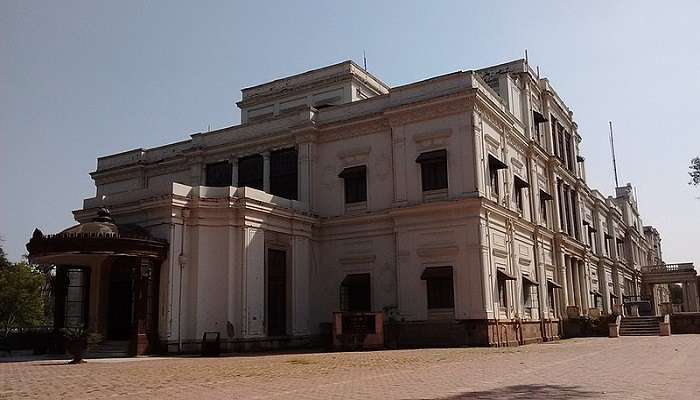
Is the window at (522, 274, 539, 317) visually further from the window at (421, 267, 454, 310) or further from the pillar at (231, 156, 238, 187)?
the pillar at (231, 156, 238, 187)

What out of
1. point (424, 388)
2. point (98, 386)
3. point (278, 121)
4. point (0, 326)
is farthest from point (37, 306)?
point (424, 388)

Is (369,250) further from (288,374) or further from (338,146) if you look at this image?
(288,374)

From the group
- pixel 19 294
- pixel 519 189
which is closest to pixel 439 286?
pixel 519 189

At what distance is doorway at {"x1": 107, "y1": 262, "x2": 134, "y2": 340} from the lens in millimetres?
25734

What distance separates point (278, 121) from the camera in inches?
1228

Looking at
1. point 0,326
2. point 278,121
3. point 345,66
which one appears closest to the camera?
point 278,121

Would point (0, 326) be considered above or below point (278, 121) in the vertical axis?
below

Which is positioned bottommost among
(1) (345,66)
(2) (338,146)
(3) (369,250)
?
(3) (369,250)

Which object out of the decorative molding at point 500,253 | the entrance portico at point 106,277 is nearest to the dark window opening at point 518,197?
the decorative molding at point 500,253

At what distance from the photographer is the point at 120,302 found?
85.3ft

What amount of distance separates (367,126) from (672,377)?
19340 mm

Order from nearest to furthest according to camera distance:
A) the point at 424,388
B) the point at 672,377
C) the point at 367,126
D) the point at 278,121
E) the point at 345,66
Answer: the point at 424,388 → the point at 672,377 → the point at 367,126 → the point at 278,121 → the point at 345,66

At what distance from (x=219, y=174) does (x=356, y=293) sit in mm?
10101

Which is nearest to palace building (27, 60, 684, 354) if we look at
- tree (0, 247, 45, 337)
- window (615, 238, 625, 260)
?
tree (0, 247, 45, 337)
